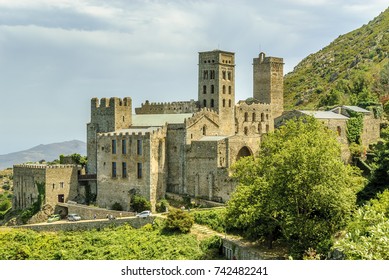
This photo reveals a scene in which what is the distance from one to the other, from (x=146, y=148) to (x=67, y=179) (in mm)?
10439

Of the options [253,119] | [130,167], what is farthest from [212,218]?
[253,119]

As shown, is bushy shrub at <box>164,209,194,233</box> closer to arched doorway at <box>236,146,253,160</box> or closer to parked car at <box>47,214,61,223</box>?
arched doorway at <box>236,146,253,160</box>

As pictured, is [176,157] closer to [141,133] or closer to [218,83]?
[141,133]

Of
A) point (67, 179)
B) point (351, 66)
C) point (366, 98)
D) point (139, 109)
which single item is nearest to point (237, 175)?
point (67, 179)

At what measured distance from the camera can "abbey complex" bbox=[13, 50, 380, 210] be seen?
54.0 meters

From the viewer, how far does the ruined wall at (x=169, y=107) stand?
219ft

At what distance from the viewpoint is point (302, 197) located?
120 ft

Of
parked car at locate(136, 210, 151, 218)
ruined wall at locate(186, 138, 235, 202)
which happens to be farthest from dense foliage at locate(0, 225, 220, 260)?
ruined wall at locate(186, 138, 235, 202)

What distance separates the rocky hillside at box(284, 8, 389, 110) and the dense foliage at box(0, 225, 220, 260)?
43.1 meters

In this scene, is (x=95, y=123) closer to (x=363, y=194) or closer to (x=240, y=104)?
(x=240, y=104)

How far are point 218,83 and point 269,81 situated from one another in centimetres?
1700

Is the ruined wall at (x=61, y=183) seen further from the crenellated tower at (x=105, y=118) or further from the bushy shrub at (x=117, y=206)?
the bushy shrub at (x=117, y=206)

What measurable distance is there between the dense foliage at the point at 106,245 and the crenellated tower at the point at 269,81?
122 feet

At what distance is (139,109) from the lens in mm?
72562
